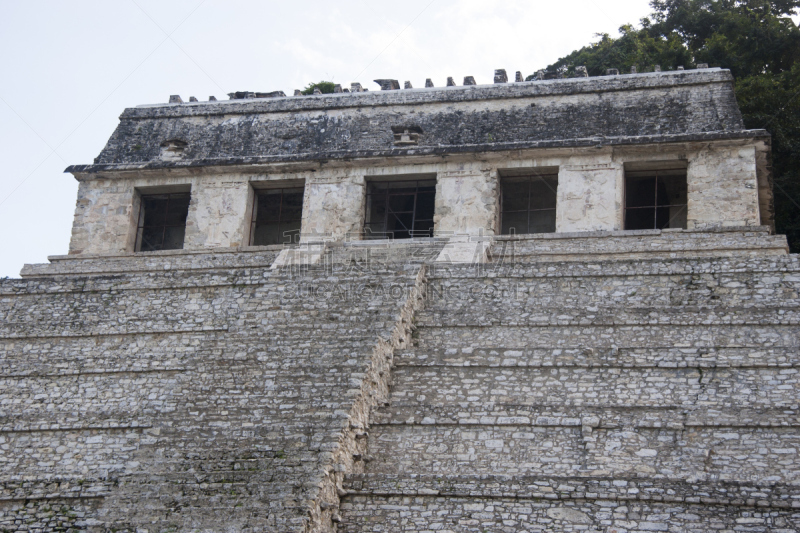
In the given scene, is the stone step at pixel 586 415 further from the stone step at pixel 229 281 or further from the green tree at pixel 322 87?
the green tree at pixel 322 87

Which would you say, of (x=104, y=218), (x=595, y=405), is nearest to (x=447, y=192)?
(x=104, y=218)

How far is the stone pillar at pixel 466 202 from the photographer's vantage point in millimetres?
19750

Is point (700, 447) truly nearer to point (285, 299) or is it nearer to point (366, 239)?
point (285, 299)

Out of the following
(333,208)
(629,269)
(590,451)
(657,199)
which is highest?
(657,199)

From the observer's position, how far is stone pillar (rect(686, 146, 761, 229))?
18.5 meters

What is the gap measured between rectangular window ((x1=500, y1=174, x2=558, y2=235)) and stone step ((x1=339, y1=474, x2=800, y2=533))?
1139cm

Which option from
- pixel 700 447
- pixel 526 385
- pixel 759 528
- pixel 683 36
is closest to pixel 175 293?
pixel 526 385

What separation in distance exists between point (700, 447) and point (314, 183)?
11.9 meters

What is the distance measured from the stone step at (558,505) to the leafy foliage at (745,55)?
15154 millimetres

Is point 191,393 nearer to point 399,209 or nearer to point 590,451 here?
point 590,451

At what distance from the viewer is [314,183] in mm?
20984

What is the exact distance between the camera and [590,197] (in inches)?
765

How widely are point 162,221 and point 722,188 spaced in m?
12.4

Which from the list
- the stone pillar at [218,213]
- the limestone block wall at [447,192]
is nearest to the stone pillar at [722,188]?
the limestone block wall at [447,192]
